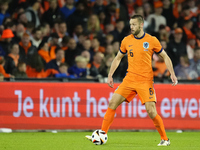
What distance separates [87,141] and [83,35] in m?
4.79

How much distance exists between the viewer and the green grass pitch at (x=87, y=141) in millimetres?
7227

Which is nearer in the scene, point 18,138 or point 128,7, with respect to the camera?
point 18,138

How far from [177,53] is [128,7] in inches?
98.1

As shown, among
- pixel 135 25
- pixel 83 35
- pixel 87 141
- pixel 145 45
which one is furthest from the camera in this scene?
pixel 83 35

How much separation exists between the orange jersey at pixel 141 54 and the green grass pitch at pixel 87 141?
4.00 ft

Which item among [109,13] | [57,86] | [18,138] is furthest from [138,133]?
[109,13]

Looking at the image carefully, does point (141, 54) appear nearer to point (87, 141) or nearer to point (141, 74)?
point (141, 74)

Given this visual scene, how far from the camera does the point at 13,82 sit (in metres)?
10.1

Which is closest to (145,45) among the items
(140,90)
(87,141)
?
(140,90)

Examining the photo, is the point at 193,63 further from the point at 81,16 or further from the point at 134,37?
the point at 134,37

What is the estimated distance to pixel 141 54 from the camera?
7.36 m

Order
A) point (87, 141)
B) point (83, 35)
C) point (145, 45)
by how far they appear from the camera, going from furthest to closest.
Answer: point (83, 35), point (87, 141), point (145, 45)

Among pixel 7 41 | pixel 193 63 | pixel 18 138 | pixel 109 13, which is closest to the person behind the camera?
pixel 18 138

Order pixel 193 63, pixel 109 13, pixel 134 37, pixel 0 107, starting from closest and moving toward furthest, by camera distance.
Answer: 1. pixel 134 37
2. pixel 0 107
3. pixel 193 63
4. pixel 109 13
